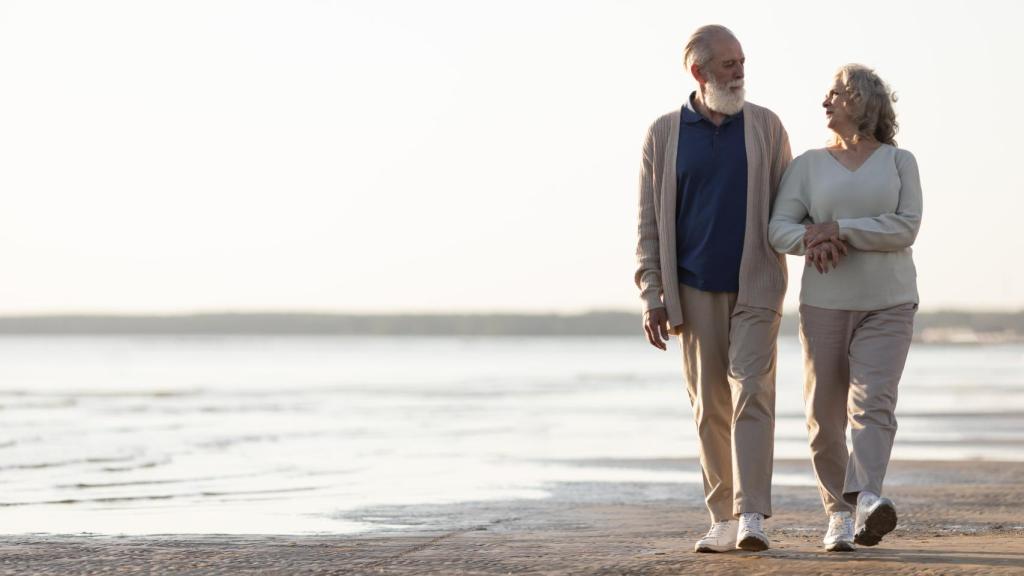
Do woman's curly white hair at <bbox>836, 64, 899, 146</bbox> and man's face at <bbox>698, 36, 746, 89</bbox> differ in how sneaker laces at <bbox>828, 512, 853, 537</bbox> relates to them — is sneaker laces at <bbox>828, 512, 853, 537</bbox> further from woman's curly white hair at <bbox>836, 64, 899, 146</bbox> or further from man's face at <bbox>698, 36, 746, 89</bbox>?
man's face at <bbox>698, 36, 746, 89</bbox>

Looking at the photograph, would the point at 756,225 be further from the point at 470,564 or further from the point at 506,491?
the point at 506,491

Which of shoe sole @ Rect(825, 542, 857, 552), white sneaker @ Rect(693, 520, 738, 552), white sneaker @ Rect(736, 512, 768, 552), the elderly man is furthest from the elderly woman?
white sneaker @ Rect(693, 520, 738, 552)

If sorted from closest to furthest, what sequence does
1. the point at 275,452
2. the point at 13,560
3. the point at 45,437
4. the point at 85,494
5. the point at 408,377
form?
the point at 13,560 < the point at 85,494 < the point at 275,452 < the point at 45,437 < the point at 408,377

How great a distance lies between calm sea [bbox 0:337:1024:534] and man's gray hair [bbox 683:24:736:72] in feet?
9.84

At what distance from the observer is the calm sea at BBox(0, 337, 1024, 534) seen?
29.7 ft

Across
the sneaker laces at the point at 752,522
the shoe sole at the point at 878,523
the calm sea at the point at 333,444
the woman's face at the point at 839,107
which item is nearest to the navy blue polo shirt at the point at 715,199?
the woman's face at the point at 839,107

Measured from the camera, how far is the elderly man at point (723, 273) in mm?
5910

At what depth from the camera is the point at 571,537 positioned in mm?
6758

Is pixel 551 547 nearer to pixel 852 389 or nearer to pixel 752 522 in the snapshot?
pixel 752 522

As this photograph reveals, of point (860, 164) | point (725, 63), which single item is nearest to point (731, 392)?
point (860, 164)

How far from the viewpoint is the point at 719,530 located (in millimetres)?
5930

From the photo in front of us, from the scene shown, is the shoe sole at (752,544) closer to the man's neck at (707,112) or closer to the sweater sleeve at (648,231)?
the sweater sleeve at (648,231)

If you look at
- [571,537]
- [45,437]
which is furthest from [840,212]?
[45,437]

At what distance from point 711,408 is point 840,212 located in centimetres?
95
